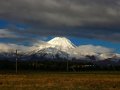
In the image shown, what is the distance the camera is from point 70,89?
143 feet

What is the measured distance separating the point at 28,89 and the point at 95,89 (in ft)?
24.5

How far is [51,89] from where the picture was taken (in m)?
43.4

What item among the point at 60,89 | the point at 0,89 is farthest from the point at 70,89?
the point at 0,89

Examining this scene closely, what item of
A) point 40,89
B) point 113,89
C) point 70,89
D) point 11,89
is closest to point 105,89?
point 113,89

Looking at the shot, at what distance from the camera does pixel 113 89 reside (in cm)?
4469

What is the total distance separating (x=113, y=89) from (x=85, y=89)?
3.19 meters

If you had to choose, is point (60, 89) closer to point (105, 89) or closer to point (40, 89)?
point (40, 89)

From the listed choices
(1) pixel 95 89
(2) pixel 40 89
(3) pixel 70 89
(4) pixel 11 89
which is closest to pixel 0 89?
(4) pixel 11 89

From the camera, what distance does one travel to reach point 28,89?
1693 inches

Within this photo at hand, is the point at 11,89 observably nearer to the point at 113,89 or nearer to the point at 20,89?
the point at 20,89

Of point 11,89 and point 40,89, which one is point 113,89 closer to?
point 40,89

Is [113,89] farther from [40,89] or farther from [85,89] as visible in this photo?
[40,89]

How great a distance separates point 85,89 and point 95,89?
1.14m

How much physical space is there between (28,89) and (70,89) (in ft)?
15.1
